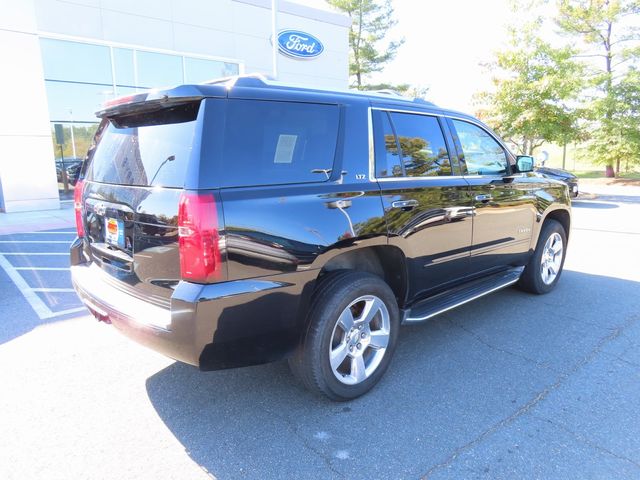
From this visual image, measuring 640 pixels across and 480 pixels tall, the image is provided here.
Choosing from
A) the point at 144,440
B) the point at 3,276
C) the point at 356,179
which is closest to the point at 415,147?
the point at 356,179

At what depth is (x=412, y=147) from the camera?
10.9 feet

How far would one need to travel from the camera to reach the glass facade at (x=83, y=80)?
1241 cm

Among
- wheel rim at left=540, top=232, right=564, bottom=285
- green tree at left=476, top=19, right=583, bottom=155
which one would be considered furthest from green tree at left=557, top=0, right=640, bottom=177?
wheel rim at left=540, top=232, right=564, bottom=285

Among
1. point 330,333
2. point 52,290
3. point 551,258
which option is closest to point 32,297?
point 52,290

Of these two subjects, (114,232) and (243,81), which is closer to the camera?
(243,81)

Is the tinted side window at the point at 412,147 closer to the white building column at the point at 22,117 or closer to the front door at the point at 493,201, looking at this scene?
the front door at the point at 493,201

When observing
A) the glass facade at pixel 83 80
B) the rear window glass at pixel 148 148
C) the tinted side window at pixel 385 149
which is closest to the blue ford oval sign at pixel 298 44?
the glass facade at pixel 83 80

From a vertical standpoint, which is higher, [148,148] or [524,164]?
[148,148]

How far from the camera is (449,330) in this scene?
3977mm

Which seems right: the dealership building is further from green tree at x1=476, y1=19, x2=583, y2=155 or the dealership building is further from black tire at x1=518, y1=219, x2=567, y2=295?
black tire at x1=518, y1=219, x2=567, y2=295

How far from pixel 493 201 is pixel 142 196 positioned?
9.76ft

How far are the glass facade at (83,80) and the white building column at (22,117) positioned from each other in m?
0.64

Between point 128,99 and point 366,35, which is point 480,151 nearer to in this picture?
point 128,99

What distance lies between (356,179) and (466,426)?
5.42 feet
